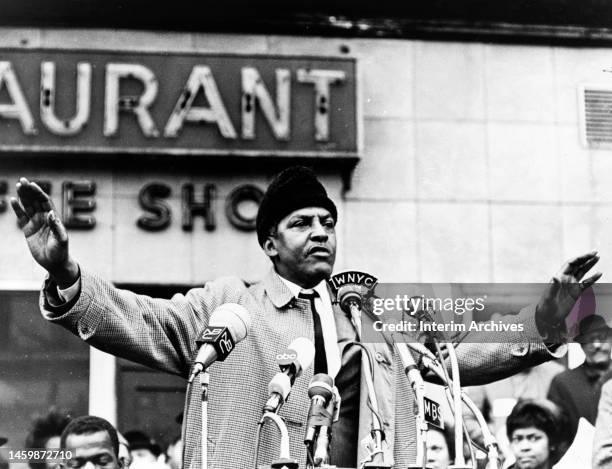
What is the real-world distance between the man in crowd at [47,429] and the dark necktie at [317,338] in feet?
10.4

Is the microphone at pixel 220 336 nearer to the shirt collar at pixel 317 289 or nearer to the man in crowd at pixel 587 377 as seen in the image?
the shirt collar at pixel 317 289

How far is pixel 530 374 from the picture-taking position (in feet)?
23.8

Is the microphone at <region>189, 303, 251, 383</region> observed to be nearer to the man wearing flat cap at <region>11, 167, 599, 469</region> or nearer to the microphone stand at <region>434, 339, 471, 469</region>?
the man wearing flat cap at <region>11, 167, 599, 469</region>

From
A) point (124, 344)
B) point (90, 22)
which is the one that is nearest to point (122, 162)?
point (90, 22)

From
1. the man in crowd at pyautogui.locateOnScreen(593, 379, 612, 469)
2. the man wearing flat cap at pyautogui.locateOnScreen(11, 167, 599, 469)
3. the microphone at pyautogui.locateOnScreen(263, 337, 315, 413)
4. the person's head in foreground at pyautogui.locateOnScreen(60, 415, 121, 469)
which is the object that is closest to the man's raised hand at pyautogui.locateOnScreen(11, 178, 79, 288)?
the man wearing flat cap at pyautogui.locateOnScreen(11, 167, 599, 469)

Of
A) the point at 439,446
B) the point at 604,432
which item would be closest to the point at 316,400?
the point at 439,446

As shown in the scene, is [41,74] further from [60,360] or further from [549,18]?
[549,18]

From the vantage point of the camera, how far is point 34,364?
7.44 m

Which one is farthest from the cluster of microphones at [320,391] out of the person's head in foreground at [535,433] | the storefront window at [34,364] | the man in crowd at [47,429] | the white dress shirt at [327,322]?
the storefront window at [34,364]

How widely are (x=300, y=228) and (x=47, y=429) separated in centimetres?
363

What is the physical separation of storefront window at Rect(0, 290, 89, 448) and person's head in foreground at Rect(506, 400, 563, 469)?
2654 millimetres

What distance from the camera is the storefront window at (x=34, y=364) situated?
7.38 metres

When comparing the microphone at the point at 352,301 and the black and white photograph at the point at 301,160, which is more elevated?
the black and white photograph at the point at 301,160

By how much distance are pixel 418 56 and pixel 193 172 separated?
173 centimetres
